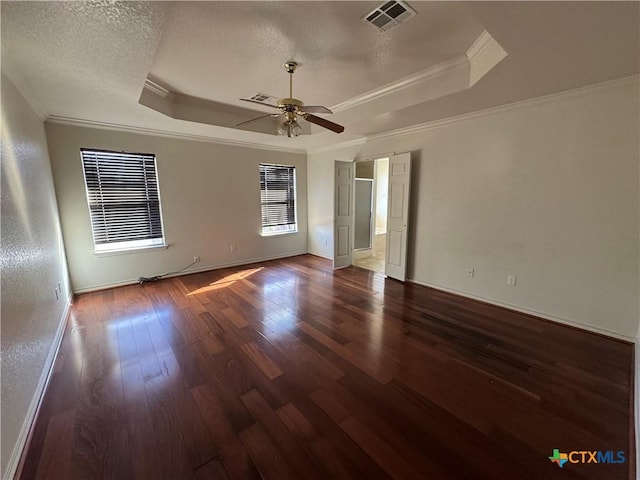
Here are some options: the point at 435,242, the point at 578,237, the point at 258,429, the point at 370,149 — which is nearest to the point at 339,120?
the point at 370,149

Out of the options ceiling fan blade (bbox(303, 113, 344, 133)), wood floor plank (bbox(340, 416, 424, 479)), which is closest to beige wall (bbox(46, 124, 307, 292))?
ceiling fan blade (bbox(303, 113, 344, 133))

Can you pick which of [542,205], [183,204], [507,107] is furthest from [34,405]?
[507,107]

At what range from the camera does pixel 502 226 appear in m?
3.33

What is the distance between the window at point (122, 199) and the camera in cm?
393

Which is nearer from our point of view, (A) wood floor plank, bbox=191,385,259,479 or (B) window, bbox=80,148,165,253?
(A) wood floor plank, bbox=191,385,259,479

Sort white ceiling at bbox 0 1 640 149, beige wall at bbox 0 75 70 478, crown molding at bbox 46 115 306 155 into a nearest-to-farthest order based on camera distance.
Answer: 1. beige wall at bbox 0 75 70 478
2. white ceiling at bbox 0 1 640 149
3. crown molding at bbox 46 115 306 155

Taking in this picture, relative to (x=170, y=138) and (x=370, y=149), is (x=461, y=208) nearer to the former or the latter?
(x=370, y=149)

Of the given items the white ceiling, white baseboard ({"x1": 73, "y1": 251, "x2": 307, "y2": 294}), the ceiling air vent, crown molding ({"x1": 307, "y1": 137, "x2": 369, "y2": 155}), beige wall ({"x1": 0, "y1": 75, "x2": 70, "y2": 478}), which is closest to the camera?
beige wall ({"x1": 0, "y1": 75, "x2": 70, "y2": 478})

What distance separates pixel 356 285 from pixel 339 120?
2542 mm

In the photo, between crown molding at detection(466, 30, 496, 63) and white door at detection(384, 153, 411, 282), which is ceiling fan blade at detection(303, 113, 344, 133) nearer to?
crown molding at detection(466, 30, 496, 63)

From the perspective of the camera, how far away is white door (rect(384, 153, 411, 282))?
422 centimetres

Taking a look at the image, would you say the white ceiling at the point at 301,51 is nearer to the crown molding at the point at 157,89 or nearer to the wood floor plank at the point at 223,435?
the crown molding at the point at 157,89

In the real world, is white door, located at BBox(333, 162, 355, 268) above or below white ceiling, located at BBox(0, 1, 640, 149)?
below

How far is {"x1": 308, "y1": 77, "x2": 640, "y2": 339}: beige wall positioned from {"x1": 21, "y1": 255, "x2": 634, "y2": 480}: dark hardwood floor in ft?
1.37
